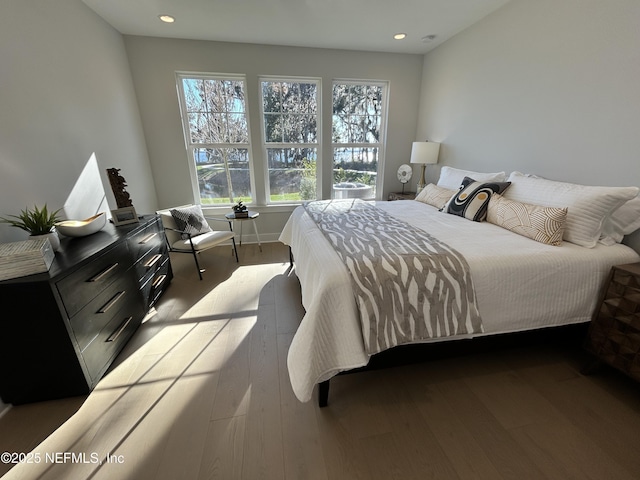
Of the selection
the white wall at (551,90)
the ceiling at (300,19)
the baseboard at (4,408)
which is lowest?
the baseboard at (4,408)

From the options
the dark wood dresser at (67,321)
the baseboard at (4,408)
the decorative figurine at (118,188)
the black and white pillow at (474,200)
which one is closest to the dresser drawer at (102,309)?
the dark wood dresser at (67,321)

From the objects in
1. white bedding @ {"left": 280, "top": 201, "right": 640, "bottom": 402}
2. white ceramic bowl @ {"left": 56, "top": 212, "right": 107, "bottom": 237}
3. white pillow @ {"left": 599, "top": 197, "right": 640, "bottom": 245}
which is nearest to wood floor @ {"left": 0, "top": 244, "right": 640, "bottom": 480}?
white bedding @ {"left": 280, "top": 201, "right": 640, "bottom": 402}

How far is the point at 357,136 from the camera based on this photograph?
157 inches

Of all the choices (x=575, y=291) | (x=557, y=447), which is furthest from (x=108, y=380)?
(x=575, y=291)

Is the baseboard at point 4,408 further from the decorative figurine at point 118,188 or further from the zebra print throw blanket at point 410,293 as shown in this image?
the zebra print throw blanket at point 410,293

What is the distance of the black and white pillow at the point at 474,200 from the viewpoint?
2.20 m

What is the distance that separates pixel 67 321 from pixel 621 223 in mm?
3354

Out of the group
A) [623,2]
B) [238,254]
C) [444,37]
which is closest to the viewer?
[623,2]

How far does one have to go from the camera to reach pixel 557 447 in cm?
123

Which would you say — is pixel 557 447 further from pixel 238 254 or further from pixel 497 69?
pixel 238 254

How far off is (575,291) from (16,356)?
309 cm

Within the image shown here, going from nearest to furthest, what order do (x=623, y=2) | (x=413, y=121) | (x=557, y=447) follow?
(x=557, y=447), (x=623, y=2), (x=413, y=121)

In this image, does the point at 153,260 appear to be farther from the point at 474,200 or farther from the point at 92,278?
the point at 474,200

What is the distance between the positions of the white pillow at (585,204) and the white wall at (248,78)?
2.51m
